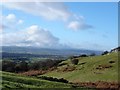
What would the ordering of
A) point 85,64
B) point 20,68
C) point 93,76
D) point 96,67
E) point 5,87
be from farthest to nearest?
point 20,68, point 85,64, point 96,67, point 93,76, point 5,87

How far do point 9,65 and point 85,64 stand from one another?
54.2 ft

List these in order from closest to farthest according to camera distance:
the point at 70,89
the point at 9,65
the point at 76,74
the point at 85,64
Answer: the point at 70,89, the point at 76,74, the point at 85,64, the point at 9,65

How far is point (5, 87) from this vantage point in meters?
21.1

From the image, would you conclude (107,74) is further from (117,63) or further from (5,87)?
(5,87)

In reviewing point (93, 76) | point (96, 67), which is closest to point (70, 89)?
point (93, 76)

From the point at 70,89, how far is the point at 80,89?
1.72m

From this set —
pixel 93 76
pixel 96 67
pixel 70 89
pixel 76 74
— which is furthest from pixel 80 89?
pixel 96 67

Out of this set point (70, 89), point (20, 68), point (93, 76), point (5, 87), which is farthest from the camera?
point (20, 68)

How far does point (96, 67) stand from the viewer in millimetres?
55812

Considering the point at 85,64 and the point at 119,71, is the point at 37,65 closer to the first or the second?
the point at 85,64

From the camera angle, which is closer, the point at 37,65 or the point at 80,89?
the point at 80,89

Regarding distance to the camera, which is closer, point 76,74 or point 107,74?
point 107,74

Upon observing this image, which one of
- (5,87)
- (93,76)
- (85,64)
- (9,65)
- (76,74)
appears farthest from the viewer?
(9,65)

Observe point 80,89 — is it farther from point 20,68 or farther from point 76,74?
point 20,68
